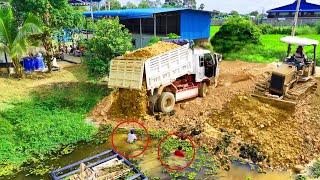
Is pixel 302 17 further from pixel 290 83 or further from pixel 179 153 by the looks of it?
pixel 179 153

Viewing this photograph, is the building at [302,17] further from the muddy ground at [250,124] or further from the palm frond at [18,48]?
the palm frond at [18,48]

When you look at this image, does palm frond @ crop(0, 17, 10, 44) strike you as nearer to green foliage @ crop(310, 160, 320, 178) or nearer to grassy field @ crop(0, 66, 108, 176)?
grassy field @ crop(0, 66, 108, 176)

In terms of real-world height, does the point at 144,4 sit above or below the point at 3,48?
above

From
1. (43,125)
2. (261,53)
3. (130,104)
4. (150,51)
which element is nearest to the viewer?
(43,125)

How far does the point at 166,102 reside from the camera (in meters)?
13.1

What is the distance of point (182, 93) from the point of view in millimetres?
13773

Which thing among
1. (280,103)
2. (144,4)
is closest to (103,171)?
(280,103)

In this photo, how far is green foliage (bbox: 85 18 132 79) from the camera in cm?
1477

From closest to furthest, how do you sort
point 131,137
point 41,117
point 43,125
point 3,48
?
point 131,137 → point 43,125 → point 41,117 → point 3,48

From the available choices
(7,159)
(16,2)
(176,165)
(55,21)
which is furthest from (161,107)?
(16,2)

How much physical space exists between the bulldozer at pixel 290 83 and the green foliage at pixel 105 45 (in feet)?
21.5

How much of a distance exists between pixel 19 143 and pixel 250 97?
920 cm

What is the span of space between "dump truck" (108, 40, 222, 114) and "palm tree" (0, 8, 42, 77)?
6276mm

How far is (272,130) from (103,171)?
605 centimetres
